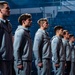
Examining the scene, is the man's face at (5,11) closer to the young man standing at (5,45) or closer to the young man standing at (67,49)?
the young man standing at (5,45)

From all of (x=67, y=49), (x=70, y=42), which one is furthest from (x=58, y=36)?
(x=70, y=42)

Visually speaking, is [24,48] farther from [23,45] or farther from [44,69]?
[44,69]

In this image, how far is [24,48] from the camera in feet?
13.7

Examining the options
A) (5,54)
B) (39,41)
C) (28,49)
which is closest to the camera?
(5,54)

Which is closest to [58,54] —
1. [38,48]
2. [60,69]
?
[60,69]

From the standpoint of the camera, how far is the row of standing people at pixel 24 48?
3.41 meters

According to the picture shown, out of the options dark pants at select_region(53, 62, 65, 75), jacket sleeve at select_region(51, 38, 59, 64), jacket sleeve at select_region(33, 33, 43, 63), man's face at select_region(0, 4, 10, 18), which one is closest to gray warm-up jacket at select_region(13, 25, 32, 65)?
jacket sleeve at select_region(33, 33, 43, 63)

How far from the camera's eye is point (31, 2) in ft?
24.9

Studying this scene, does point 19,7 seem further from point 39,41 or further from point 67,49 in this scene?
point 39,41

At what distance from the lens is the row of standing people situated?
3408 millimetres

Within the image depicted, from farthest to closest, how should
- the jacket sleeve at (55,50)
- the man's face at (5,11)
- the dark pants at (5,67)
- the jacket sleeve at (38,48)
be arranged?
the jacket sleeve at (55,50)
the jacket sleeve at (38,48)
the man's face at (5,11)
the dark pants at (5,67)

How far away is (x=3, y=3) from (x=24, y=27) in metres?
0.83

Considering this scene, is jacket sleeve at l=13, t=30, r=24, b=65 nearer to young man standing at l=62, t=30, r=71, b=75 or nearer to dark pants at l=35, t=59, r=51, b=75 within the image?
dark pants at l=35, t=59, r=51, b=75

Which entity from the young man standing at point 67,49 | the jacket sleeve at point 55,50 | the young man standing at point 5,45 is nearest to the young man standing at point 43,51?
the jacket sleeve at point 55,50
